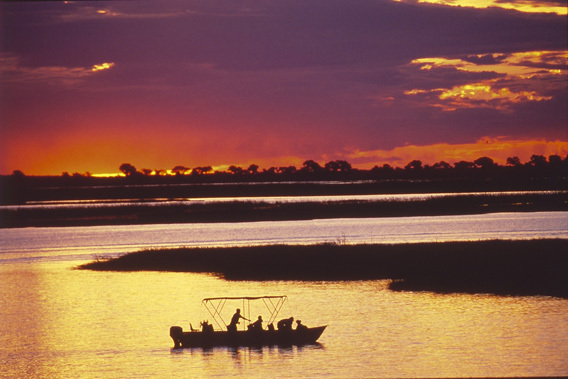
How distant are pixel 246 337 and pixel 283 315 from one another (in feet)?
20.5

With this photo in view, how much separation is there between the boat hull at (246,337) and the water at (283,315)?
52 cm

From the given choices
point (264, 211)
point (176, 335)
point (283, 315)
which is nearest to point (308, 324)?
point (283, 315)

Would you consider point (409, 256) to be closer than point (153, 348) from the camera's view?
No

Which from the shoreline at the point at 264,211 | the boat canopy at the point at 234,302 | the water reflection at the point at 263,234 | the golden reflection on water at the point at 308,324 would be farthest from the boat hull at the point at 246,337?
the shoreline at the point at 264,211

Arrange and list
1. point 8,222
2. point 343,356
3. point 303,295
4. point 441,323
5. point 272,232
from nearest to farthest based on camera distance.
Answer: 1. point 343,356
2. point 441,323
3. point 303,295
4. point 272,232
5. point 8,222

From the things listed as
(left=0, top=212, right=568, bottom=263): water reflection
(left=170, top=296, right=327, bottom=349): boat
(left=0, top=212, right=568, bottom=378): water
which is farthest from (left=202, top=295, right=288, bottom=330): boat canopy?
(left=0, top=212, right=568, bottom=263): water reflection

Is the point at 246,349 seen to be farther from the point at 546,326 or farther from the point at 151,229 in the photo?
the point at 151,229

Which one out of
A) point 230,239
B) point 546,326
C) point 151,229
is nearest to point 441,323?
point 546,326

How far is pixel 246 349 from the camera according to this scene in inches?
1389

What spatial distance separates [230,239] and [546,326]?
5053 centimetres

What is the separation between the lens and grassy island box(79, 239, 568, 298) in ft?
154

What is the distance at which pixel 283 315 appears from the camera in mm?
41656

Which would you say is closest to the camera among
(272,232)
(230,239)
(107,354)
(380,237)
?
(107,354)

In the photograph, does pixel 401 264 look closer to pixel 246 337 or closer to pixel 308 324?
pixel 308 324
